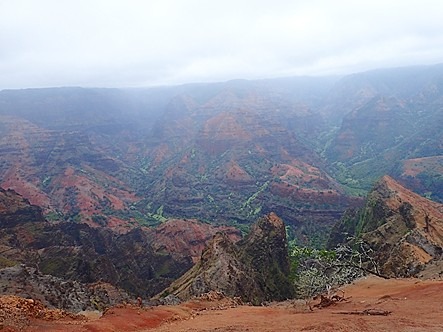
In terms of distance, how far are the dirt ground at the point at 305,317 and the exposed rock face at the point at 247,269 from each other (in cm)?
1519

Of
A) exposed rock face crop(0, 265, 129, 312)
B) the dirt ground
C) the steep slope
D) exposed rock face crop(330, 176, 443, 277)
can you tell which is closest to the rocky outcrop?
the steep slope

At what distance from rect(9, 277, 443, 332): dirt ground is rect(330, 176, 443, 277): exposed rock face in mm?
14171

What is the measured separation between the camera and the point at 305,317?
64.2ft

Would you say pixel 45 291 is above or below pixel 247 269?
above

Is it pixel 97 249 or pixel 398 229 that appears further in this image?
pixel 97 249

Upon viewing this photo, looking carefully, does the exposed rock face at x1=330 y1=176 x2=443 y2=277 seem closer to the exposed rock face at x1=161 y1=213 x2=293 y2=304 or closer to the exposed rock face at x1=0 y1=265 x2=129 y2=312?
the exposed rock face at x1=161 y1=213 x2=293 y2=304

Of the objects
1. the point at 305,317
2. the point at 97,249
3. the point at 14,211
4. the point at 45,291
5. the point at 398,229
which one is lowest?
the point at 97,249

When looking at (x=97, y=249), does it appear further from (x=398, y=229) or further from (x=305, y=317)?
(x=305, y=317)

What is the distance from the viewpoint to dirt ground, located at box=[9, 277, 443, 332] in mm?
16953

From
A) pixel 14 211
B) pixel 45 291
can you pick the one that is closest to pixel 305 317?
pixel 45 291

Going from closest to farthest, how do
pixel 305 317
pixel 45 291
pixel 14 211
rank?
1. pixel 305 317
2. pixel 45 291
3. pixel 14 211

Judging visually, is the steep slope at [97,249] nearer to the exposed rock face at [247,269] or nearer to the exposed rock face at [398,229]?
the exposed rock face at [247,269]

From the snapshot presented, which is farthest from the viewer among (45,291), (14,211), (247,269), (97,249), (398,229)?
(97,249)

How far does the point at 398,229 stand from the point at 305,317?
43.6 metres
